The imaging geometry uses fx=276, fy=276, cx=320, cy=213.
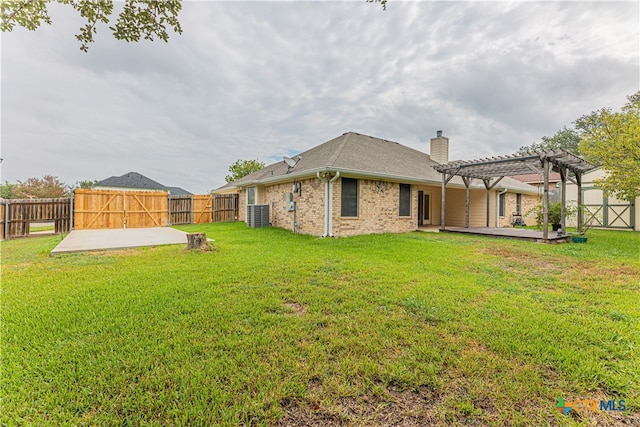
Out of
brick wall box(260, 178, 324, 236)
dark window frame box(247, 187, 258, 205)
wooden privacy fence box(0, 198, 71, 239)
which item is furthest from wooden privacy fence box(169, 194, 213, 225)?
brick wall box(260, 178, 324, 236)

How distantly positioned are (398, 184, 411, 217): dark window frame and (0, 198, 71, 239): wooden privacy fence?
15.2 m

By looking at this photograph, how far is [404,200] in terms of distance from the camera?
12305 millimetres

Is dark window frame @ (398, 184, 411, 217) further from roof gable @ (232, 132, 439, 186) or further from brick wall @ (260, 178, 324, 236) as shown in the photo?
brick wall @ (260, 178, 324, 236)

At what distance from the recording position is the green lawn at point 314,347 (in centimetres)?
184

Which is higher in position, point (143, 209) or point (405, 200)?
point (405, 200)

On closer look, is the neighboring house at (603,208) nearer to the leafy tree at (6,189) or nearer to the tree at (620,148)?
the tree at (620,148)

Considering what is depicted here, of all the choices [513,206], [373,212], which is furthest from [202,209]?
[513,206]

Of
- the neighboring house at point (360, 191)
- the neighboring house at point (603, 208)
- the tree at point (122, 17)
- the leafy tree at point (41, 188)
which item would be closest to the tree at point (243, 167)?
the neighboring house at point (360, 191)

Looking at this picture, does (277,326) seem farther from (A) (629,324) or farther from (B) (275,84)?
(B) (275,84)

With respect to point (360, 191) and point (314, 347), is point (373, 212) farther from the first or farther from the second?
point (314, 347)

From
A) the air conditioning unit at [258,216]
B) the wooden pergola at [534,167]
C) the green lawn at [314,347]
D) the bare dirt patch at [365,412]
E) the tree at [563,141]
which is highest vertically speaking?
the tree at [563,141]

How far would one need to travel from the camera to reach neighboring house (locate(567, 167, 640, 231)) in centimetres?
1459

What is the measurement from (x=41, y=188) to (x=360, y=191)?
31.6m

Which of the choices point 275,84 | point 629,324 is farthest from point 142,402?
point 275,84
